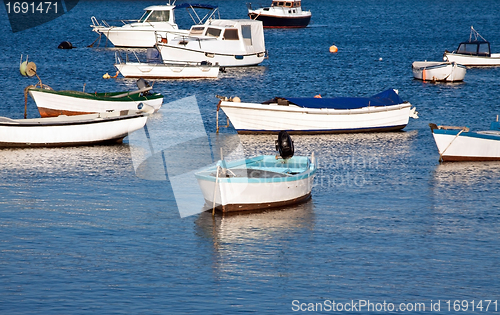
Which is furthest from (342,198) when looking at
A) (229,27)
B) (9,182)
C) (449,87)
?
(229,27)

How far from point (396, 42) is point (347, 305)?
68.9 m

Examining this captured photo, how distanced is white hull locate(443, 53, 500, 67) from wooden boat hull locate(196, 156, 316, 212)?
3504 cm

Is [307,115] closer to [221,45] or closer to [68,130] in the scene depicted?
[68,130]

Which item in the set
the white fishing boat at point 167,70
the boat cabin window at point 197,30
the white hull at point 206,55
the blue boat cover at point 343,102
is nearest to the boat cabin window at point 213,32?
the boat cabin window at point 197,30

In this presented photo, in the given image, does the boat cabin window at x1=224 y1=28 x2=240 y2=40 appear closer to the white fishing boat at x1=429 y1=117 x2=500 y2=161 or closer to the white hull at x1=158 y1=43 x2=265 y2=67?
the white hull at x1=158 y1=43 x2=265 y2=67

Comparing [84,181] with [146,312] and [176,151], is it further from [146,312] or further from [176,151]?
[146,312]


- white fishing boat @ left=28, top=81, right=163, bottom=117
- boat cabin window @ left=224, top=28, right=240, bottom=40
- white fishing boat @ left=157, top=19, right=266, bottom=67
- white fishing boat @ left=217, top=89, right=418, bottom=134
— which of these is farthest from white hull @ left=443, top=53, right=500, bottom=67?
white fishing boat @ left=28, top=81, right=163, bottom=117

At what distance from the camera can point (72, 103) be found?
3206 cm

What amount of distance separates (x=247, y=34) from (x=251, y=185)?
33457mm

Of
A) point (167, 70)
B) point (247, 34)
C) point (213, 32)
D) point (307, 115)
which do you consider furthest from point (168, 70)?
point (307, 115)

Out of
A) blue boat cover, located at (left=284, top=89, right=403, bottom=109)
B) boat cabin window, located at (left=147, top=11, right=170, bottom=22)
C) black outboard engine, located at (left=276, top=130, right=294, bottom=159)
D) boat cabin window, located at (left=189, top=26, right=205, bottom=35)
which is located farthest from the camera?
boat cabin window, located at (left=147, top=11, right=170, bottom=22)

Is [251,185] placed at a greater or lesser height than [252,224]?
greater

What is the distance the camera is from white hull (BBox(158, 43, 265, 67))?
48.9 m

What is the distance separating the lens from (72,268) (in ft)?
53.7
